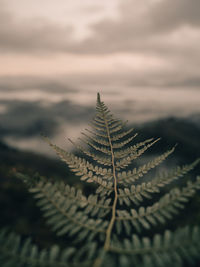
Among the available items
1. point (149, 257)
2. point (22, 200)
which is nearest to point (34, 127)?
point (22, 200)

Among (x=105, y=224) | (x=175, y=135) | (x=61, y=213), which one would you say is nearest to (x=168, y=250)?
(x=105, y=224)

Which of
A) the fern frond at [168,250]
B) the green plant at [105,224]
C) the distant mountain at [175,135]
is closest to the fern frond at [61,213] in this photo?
the green plant at [105,224]

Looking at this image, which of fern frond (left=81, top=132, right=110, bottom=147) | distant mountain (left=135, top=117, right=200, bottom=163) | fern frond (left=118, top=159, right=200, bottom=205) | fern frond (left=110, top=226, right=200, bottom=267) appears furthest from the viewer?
distant mountain (left=135, top=117, right=200, bottom=163)

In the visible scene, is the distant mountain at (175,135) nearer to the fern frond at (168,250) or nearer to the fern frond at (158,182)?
the fern frond at (158,182)

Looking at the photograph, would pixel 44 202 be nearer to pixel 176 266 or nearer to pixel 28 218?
pixel 176 266

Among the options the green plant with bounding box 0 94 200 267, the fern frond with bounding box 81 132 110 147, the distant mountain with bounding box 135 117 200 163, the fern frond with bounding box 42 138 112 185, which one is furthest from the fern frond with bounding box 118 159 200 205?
the distant mountain with bounding box 135 117 200 163

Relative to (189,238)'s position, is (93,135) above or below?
above

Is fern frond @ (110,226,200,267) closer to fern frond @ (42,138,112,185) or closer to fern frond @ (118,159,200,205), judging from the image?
fern frond @ (118,159,200,205)

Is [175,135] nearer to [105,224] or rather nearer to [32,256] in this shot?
[105,224]
